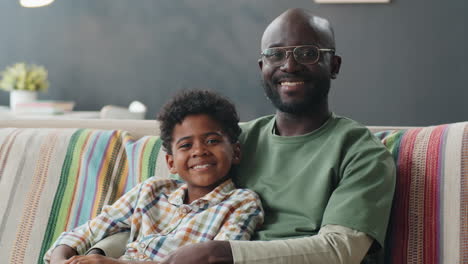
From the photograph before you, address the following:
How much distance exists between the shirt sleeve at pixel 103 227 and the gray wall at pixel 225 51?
9.54 ft

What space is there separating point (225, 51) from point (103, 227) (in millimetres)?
3027

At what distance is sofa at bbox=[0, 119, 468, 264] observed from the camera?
138 cm

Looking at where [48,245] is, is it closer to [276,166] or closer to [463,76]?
[276,166]

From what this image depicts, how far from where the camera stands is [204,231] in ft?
4.65

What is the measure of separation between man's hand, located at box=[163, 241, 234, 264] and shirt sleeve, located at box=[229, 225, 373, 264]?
0.02 meters

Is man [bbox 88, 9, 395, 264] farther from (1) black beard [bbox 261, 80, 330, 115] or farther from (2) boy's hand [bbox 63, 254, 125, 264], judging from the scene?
(2) boy's hand [bbox 63, 254, 125, 264]

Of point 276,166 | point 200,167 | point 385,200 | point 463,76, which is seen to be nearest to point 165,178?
point 200,167

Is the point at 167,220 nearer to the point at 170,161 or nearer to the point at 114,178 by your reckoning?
the point at 170,161

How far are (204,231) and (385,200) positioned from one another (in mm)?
427

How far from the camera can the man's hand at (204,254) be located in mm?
1211

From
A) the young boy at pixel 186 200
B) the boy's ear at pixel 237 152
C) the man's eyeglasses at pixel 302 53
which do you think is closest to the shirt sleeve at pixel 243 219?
the young boy at pixel 186 200

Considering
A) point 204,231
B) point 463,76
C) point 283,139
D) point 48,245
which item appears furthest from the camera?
point 463,76

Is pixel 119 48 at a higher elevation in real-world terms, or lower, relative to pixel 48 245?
higher

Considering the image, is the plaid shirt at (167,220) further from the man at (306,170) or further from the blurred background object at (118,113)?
the blurred background object at (118,113)
